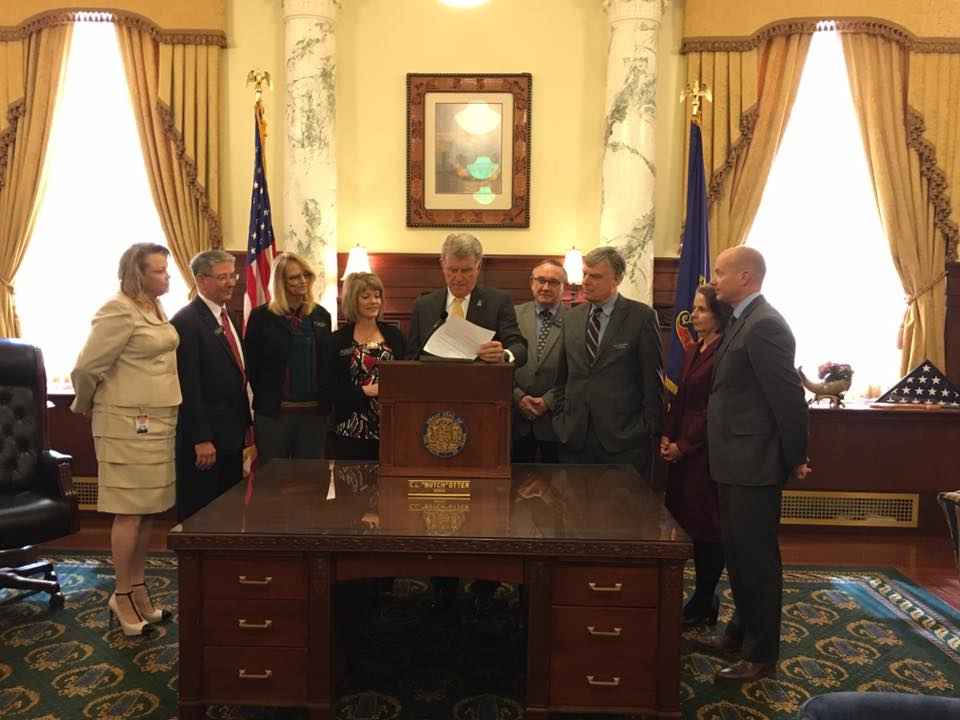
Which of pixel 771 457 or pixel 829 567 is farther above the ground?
pixel 771 457

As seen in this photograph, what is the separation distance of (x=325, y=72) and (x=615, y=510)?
167 inches

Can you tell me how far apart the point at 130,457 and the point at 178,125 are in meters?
3.39

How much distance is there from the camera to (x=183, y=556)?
2.42 metres

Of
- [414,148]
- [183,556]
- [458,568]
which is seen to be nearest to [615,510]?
[458,568]

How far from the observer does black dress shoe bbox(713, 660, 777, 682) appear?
2.96 m

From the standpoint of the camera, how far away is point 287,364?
368 centimetres

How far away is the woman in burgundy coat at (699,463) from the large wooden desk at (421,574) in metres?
0.98

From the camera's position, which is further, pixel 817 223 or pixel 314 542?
pixel 817 223

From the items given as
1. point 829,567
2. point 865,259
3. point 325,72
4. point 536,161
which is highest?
point 325,72

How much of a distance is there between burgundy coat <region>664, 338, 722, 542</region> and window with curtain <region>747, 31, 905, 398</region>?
275 cm

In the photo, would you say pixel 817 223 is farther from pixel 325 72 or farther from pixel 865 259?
pixel 325 72

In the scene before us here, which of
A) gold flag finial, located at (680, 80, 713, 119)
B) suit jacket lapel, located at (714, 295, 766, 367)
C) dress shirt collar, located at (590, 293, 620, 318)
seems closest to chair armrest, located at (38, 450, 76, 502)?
dress shirt collar, located at (590, 293, 620, 318)

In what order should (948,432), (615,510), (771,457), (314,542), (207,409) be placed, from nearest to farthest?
(314,542) < (615,510) < (771,457) < (207,409) < (948,432)

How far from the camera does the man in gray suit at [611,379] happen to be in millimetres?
3496
